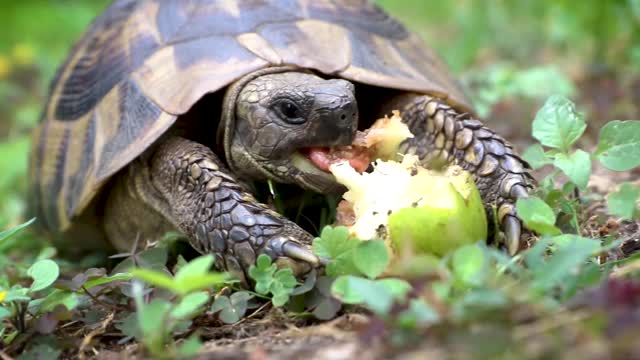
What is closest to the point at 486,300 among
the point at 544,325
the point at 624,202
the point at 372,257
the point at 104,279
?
the point at 544,325

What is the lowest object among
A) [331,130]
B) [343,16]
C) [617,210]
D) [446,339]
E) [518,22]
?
[446,339]

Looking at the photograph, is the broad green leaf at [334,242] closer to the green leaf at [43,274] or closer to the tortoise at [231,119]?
the tortoise at [231,119]

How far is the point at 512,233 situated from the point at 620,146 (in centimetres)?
36

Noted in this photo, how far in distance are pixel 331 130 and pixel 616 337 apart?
1392mm

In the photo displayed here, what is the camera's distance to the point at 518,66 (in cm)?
614

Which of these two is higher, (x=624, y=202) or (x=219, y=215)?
(x=624, y=202)

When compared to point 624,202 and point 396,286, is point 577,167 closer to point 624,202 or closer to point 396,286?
point 624,202

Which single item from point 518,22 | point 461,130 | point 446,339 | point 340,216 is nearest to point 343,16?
point 461,130

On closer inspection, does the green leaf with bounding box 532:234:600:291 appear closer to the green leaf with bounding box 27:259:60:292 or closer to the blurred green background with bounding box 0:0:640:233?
the green leaf with bounding box 27:259:60:292

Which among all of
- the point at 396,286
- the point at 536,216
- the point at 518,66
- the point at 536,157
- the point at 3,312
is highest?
the point at 518,66

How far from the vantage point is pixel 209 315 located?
7.57 feet

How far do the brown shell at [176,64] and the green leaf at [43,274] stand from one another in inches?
27.9

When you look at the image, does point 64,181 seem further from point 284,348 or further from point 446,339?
point 446,339

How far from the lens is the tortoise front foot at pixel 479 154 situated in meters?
2.46
